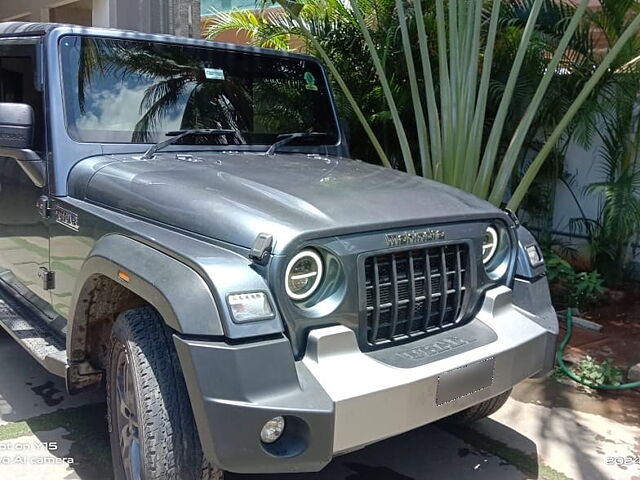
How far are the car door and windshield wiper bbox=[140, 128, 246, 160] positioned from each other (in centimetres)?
54

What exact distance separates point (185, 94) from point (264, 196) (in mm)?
1197

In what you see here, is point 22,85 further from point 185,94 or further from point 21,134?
point 185,94

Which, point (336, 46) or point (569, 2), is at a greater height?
point (569, 2)

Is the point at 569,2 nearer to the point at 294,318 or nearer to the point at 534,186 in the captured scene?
the point at 534,186

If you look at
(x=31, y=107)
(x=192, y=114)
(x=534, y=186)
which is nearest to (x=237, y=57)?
(x=192, y=114)

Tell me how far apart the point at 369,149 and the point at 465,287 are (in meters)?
4.42

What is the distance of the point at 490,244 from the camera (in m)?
3.08

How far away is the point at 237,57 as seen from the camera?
393cm

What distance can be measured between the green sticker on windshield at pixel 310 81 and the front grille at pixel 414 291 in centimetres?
181

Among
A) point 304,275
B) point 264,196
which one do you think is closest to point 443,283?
point 304,275

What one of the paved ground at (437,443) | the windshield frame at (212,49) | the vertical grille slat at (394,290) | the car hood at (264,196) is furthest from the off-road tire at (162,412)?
the windshield frame at (212,49)

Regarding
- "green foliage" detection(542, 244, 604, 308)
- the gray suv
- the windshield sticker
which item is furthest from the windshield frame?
"green foliage" detection(542, 244, 604, 308)

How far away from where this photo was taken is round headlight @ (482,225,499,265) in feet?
10.0

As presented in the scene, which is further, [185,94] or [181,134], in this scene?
[185,94]
